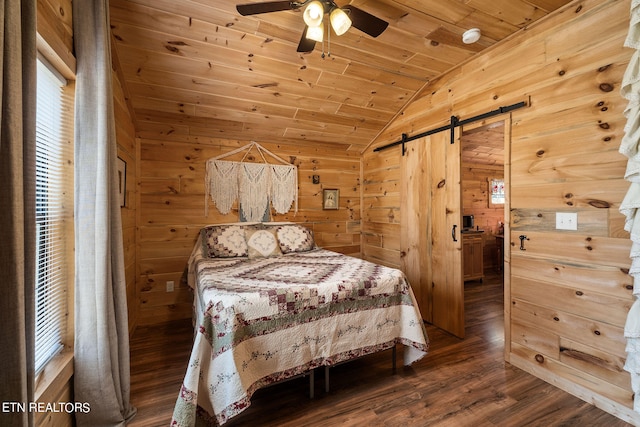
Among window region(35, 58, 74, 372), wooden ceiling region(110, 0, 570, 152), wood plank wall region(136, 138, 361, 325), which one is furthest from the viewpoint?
wood plank wall region(136, 138, 361, 325)

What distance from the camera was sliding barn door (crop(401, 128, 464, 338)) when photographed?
8.46 ft

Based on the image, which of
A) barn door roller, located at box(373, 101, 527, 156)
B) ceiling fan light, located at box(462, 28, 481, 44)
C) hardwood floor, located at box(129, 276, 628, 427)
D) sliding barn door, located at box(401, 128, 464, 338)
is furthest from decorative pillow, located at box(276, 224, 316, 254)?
ceiling fan light, located at box(462, 28, 481, 44)

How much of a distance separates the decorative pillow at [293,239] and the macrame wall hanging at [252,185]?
38cm

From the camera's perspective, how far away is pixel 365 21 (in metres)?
1.59

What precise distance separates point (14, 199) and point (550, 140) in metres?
2.80

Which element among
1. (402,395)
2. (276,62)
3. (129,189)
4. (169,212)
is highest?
(276,62)

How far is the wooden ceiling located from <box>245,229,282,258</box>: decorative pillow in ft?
4.00

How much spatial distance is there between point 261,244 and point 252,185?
846 millimetres

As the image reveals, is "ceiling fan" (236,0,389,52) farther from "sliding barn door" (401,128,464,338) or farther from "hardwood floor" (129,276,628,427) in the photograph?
"hardwood floor" (129,276,628,427)

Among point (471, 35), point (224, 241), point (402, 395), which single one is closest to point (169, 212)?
point (224, 241)

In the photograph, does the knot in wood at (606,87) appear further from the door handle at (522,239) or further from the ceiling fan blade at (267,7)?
the ceiling fan blade at (267,7)

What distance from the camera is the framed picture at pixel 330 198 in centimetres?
380

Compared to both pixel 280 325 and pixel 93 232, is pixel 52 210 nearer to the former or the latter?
pixel 93 232

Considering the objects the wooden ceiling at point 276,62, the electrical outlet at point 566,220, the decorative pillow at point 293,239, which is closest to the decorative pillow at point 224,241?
the decorative pillow at point 293,239
